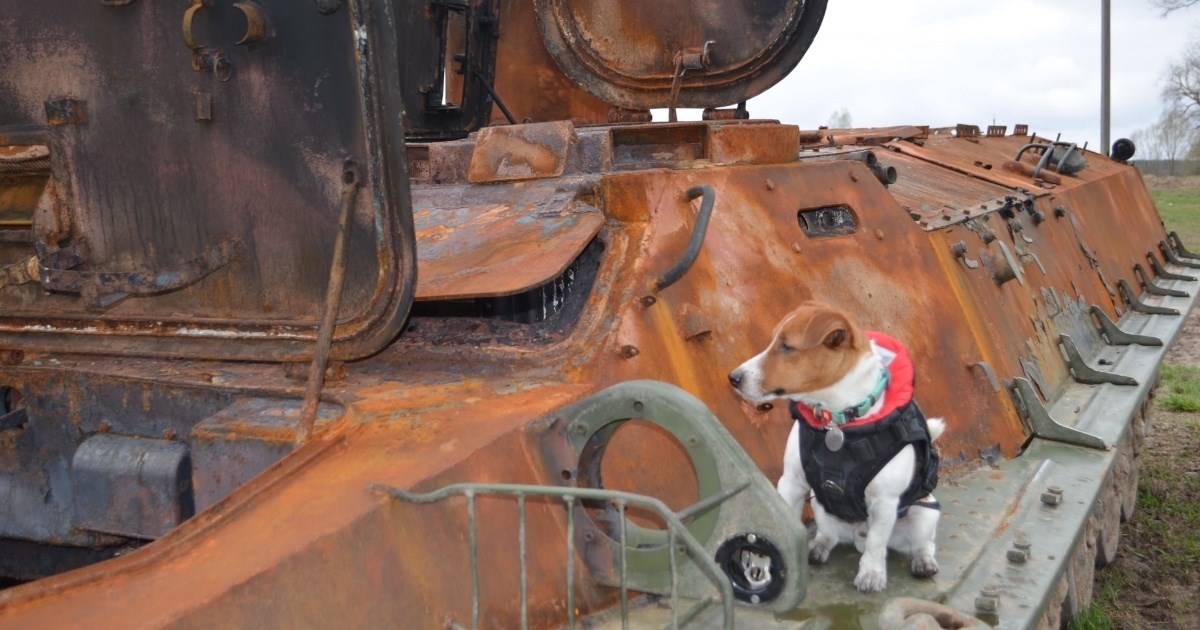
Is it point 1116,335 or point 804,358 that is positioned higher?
point 804,358

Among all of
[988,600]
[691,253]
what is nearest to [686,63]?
[691,253]

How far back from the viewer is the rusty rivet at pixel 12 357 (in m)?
3.26

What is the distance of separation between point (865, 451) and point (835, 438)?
0.07 meters

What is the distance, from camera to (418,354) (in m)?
3.20

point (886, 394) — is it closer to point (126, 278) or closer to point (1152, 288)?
point (126, 278)

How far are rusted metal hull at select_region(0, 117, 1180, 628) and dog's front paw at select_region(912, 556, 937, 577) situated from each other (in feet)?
0.10

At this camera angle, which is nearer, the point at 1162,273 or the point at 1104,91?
the point at 1162,273

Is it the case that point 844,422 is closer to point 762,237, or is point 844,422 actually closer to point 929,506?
point 929,506

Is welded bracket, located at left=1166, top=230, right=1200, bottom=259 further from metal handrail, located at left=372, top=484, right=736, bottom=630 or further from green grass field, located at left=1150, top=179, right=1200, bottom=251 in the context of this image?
metal handrail, located at left=372, top=484, right=736, bottom=630

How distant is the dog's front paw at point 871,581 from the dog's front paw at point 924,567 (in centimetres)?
12

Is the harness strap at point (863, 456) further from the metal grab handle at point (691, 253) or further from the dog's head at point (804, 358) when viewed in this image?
the metal grab handle at point (691, 253)

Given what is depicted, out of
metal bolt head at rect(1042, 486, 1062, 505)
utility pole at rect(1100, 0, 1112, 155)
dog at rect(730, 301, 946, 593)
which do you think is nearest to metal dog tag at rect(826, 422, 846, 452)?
dog at rect(730, 301, 946, 593)

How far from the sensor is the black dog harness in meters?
2.83

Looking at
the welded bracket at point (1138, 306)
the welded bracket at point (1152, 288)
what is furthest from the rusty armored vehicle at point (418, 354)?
the welded bracket at point (1152, 288)
